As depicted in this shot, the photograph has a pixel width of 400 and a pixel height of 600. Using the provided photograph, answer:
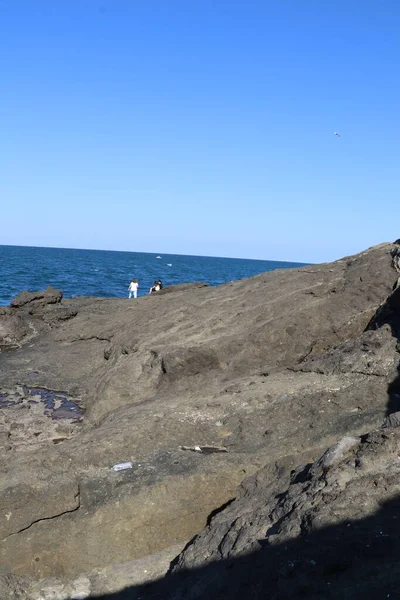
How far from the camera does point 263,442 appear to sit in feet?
25.9

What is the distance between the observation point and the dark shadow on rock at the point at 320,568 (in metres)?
4.30

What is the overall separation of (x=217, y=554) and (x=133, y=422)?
3.16m

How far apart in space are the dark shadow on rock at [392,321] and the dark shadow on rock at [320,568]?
3117 mm

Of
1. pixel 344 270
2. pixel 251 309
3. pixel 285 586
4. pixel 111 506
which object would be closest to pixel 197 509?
pixel 111 506

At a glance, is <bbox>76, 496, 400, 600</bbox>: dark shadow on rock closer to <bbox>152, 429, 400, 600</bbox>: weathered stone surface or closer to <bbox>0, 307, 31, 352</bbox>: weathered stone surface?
<bbox>152, 429, 400, 600</bbox>: weathered stone surface

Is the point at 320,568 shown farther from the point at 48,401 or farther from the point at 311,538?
the point at 48,401

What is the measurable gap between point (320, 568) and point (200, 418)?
431 cm

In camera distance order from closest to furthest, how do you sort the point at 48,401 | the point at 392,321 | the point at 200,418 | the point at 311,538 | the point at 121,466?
the point at 311,538
the point at 121,466
the point at 200,418
the point at 392,321
the point at 48,401

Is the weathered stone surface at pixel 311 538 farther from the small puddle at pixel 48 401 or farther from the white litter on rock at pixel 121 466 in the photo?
the small puddle at pixel 48 401

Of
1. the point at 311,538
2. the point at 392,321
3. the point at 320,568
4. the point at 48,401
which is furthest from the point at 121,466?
the point at 48,401

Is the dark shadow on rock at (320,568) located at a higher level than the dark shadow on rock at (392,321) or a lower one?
lower

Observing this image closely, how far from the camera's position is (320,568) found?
456 centimetres

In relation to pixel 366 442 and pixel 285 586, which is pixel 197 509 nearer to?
pixel 366 442

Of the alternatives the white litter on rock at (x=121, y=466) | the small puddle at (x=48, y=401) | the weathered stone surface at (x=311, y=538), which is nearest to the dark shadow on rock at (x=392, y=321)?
the weathered stone surface at (x=311, y=538)
